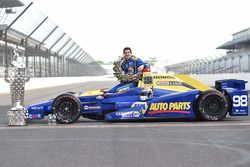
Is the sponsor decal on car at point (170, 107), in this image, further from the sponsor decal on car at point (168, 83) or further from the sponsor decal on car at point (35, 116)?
the sponsor decal on car at point (35, 116)

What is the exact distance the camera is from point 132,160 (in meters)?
4.84

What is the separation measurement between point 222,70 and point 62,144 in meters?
34.7

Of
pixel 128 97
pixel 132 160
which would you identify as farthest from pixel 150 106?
pixel 132 160

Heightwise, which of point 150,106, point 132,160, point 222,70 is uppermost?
point 222,70

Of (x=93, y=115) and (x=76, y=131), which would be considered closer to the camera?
(x=76, y=131)

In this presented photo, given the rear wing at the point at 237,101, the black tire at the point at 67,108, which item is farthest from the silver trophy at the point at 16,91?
the rear wing at the point at 237,101

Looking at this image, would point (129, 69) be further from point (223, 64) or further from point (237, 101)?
point (223, 64)

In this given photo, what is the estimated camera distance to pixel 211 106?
8.45m

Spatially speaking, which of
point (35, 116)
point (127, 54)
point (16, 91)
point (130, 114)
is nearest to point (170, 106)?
point (130, 114)

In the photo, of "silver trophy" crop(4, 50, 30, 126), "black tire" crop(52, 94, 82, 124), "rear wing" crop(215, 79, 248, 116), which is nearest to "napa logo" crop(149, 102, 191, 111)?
"rear wing" crop(215, 79, 248, 116)

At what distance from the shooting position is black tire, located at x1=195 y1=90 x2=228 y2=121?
8352 mm

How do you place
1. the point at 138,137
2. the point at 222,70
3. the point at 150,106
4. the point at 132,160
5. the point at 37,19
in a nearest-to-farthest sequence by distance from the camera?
1. the point at 132,160
2. the point at 138,137
3. the point at 150,106
4. the point at 37,19
5. the point at 222,70

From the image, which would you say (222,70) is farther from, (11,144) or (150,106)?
(11,144)

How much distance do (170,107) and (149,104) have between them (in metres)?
0.41
